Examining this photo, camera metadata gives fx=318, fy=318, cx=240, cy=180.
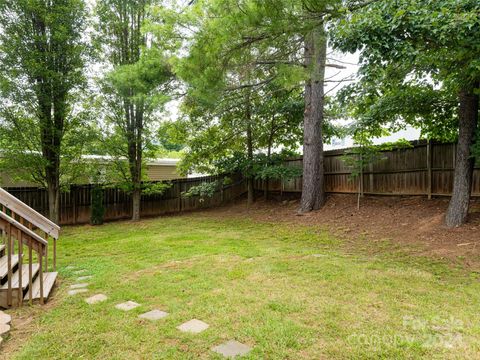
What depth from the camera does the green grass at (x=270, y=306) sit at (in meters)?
2.28

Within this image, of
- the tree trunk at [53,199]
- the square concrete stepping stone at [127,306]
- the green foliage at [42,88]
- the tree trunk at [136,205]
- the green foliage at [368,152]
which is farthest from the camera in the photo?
the tree trunk at [136,205]

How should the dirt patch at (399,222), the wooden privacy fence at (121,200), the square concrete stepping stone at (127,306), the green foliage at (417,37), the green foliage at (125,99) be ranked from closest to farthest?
1. the square concrete stepping stone at (127,306)
2. the green foliage at (417,37)
3. the dirt patch at (399,222)
4. the green foliage at (125,99)
5. the wooden privacy fence at (121,200)

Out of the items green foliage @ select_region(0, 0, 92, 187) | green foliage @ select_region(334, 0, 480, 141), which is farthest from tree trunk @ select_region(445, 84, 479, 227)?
green foliage @ select_region(0, 0, 92, 187)

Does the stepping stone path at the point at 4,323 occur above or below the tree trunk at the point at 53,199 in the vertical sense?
below

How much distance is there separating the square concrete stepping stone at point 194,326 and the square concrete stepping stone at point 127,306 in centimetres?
71

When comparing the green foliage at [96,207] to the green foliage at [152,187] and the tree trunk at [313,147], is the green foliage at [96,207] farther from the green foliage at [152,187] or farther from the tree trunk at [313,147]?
the tree trunk at [313,147]

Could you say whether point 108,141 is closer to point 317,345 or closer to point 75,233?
point 75,233

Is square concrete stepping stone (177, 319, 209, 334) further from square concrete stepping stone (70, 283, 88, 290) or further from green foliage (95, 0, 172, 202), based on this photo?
green foliage (95, 0, 172, 202)

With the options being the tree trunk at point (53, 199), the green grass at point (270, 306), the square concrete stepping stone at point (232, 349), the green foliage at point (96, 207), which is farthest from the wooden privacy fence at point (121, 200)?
the square concrete stepping stone at point (232, 349)

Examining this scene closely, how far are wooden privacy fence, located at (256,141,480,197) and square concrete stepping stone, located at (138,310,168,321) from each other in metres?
6.61

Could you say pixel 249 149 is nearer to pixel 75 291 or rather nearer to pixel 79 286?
pixel 79 286

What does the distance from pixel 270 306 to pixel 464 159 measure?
493cm

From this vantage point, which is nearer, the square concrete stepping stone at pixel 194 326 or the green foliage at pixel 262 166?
the square concrete stepping stone at pixel 194 326

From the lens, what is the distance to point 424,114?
6680 mm
